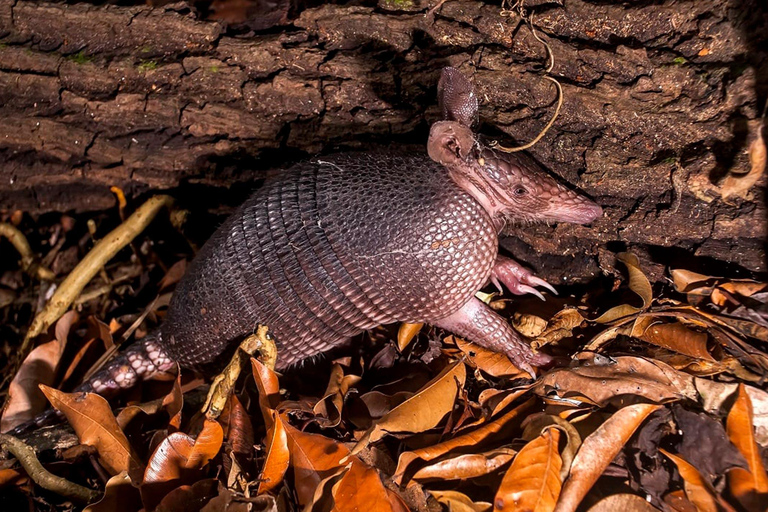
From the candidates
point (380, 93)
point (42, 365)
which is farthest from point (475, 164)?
point (42, 365)

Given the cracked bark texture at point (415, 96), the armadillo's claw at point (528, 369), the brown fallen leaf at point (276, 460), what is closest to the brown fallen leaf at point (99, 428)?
the brown fallen leaf at point (276, 460)

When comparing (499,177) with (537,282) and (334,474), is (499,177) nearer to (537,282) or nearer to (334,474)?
(537,282)

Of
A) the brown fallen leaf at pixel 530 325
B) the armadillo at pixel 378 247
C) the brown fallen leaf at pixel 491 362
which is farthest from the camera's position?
the brown fallen leaf at pixel 530 325

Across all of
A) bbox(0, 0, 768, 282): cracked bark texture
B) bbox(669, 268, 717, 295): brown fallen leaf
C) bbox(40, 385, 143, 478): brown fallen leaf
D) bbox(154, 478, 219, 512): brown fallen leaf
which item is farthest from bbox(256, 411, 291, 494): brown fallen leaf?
bbox(669, 268, 717, 295): brown fallen leaf

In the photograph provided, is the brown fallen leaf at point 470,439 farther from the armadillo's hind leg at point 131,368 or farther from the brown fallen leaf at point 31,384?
the brown fallen leaf at point 31,384

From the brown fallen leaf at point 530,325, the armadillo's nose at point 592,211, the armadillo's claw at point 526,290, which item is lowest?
the brown fallen leaf at point 530,325

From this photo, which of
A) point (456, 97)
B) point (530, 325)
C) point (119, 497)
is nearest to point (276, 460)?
point (119, 497)
